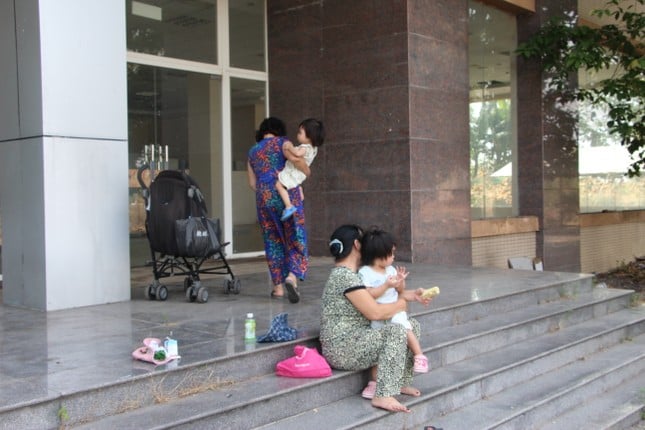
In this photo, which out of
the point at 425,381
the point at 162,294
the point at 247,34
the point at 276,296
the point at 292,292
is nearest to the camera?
the point at 425,381

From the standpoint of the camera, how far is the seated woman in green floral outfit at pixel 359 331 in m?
4.19

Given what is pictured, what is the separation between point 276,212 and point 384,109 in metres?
3.61

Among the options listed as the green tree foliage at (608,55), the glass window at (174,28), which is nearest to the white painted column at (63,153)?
the glass window at (174,28)

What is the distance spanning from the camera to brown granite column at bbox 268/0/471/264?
937 centimetres

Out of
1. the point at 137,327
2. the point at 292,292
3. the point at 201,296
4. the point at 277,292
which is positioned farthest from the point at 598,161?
the point at 137,327

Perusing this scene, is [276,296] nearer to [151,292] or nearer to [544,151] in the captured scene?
[151,292]

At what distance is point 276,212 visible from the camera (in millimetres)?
6449

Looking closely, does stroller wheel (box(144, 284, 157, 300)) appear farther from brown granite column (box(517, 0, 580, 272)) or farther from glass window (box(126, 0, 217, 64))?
brown granite column (box(517, 0, 580, 272))

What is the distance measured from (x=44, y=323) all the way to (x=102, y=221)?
1122 mm

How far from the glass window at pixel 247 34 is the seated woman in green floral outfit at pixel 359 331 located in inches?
248

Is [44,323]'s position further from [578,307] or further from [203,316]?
[578,307]

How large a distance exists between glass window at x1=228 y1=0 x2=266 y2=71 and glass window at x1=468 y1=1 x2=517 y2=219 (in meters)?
3.35

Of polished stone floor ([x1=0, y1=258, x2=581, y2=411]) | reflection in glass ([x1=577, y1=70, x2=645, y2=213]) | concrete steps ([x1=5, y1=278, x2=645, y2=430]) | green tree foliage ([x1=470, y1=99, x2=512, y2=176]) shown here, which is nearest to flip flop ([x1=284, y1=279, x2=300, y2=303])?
polished stone floor ([x1=0, y1=258, x2=581, y2=411])

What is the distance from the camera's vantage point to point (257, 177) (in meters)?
6.57
